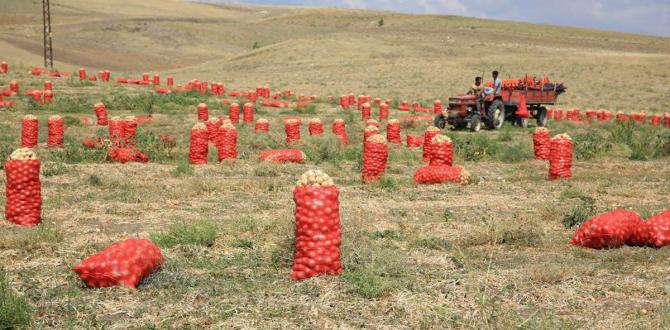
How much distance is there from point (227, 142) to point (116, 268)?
862 cm

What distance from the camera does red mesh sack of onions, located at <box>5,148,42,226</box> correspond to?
880 cm

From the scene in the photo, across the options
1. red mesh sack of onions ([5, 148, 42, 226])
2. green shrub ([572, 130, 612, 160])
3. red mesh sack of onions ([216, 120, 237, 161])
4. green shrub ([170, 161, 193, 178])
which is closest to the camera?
red mesh sack of onions ([5, 148, 42, 226])

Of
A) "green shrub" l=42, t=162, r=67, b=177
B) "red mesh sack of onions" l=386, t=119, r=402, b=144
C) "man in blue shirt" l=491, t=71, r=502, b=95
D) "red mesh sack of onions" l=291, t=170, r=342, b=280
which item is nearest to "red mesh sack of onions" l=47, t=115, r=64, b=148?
"green shrub" l=42, t=162, r=67, b=177

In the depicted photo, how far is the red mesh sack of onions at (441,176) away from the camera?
490 inches

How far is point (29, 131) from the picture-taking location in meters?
16.1

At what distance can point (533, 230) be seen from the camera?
8516 mm

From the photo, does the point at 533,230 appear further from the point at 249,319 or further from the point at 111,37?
the point at 111,37

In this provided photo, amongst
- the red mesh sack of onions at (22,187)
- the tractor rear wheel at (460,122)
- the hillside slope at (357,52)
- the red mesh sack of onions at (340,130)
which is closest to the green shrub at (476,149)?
the red mesh sack of onions at (340,130)

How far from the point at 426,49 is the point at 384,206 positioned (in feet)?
165

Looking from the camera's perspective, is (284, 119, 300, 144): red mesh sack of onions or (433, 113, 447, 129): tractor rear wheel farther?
(433, 113, 447, 129): tractor rear wheel

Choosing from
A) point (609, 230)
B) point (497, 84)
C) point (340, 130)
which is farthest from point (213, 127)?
point (609, 230)

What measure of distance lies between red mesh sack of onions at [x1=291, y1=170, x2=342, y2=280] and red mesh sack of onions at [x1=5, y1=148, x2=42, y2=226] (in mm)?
4034

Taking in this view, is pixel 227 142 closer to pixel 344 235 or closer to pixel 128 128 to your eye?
pixel 128 128

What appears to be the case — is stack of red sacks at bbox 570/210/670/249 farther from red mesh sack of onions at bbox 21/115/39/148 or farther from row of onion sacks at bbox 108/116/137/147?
red mesh sack of onions at bbox 21/115/39/148
